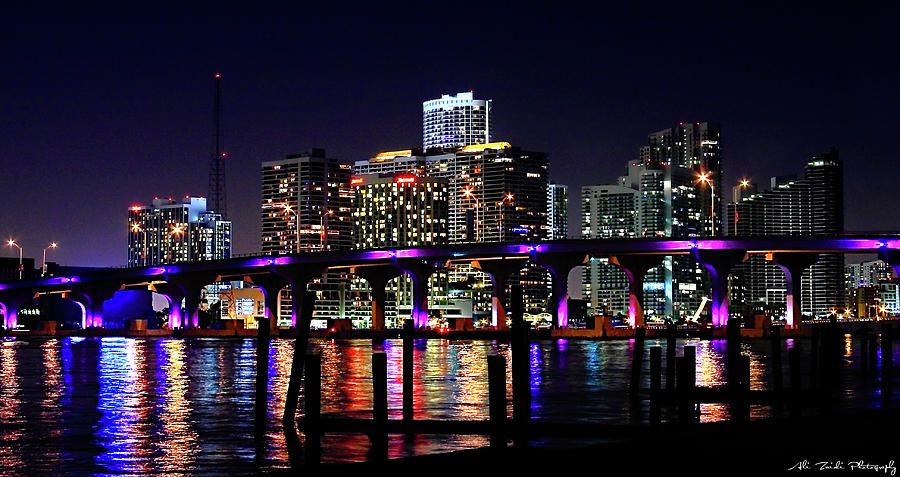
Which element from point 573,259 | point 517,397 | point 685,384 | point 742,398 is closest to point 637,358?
point 742,398

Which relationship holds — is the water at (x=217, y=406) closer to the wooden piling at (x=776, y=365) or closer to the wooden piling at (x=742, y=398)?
the wooden piling at (x=776, y=365)

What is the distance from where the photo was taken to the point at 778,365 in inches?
1816

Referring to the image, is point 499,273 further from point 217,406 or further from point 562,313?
point 217,406

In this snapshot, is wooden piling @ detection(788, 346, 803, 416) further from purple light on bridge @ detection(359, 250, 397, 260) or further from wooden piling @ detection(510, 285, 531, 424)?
purple light on bridge @ detection(359, 250, 397, 260)

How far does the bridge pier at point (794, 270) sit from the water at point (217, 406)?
93.9 m

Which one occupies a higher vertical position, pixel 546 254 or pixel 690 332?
pixel 546 254

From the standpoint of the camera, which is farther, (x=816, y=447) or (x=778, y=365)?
(x=778, y=365)

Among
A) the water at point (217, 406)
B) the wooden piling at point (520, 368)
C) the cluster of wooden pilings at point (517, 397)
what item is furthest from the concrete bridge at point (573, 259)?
the wooden piling at point (520, 368)

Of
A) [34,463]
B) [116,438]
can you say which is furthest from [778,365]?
[34,463]

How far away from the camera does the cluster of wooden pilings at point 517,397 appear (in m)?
26.1

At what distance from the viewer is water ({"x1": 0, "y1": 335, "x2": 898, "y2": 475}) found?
3043cm

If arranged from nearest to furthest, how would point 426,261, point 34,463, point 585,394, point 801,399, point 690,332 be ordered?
point 34,463 < point 801,399 < point 585,394 < point 690,332 < point 426,261

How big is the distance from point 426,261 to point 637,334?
482 feet

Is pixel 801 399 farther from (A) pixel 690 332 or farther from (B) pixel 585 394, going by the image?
(A) pixel 690 332
